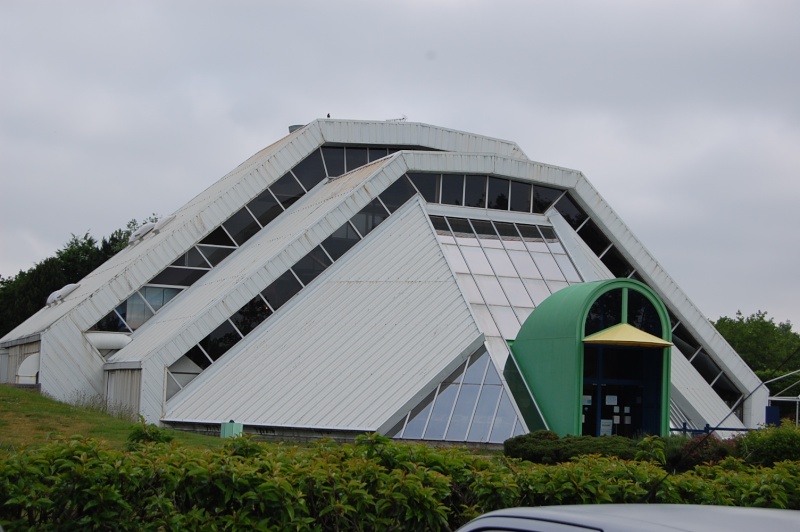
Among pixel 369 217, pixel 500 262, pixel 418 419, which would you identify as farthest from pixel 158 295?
pixel 418 419

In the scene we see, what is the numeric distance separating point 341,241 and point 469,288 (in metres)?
3.90

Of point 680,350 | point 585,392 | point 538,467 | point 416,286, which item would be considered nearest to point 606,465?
point 538,467

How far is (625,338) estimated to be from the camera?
2278 centimetres

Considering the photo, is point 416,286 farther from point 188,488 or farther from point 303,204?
point 188,488

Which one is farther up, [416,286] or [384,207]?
[384,207]

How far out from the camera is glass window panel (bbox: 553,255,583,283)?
91.4 ft

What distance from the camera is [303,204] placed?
31.6 metres

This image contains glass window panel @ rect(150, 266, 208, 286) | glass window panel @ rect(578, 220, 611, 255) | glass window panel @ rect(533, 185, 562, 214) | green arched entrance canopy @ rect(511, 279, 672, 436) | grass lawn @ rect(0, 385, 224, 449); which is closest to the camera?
grass lawn @ rect(0, 385, 224, 449)

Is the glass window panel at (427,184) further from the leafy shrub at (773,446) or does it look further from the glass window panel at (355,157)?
the leafy shrub at (773,446)

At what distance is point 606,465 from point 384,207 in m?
19.3

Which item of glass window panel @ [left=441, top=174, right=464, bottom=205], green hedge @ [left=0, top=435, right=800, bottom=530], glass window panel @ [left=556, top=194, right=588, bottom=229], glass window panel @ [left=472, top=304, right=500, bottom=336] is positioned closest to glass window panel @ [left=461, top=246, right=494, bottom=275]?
glass window panel @ [left=472, top=304, right=500, bottom=336]

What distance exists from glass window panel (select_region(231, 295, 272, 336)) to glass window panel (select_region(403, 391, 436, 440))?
18.0 feet

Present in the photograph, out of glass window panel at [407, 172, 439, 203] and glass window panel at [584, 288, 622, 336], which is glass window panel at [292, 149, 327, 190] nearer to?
glass window panel at [407, 172, 439, 203]

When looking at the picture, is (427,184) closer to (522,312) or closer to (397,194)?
(397,194)
